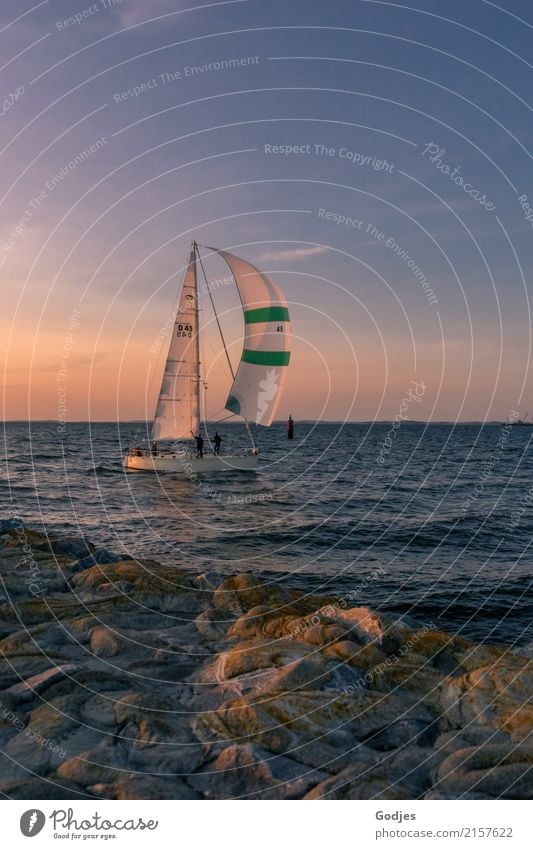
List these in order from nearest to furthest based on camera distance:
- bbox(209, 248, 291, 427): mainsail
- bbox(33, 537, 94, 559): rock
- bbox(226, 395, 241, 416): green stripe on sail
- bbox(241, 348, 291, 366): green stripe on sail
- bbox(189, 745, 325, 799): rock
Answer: bbox(189, 745, 325, 799): rock
bbox(33, 537, 94, 559): rock
bbox(241, 348, 291, 366): green stripe on sail
bbox(209, 248, 291, 427): mainsail
bbox(226, 395, 241, 416): green stripe on sail

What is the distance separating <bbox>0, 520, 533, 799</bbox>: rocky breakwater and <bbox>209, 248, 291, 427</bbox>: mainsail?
40.5 metres

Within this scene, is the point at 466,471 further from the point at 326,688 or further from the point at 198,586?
the point at 326,688

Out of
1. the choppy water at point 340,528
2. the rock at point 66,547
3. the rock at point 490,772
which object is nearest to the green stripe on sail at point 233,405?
the choppy water at point 340,528

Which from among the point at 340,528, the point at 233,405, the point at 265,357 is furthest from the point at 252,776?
the point at 233,405

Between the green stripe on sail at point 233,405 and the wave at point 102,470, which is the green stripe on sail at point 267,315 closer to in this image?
the green stripe on sail at point 233,405

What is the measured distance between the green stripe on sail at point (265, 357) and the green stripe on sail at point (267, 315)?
254cm

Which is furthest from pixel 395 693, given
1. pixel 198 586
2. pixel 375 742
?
pixel 198 586

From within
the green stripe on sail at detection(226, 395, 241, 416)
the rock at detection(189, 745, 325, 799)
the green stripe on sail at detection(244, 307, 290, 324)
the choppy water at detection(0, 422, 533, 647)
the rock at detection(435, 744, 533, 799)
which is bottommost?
the choppy water at detection(0, 422, 533, 647)

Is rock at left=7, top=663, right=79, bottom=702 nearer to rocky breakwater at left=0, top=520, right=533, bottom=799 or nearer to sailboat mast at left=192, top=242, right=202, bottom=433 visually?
rocky breakwater at left=0, top=520, right=533, bottom=799

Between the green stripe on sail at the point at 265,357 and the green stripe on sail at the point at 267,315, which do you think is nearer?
the green stripe on sail at the point at 265,357

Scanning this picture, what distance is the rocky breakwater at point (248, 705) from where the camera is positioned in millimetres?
6535

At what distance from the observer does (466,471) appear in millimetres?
67188

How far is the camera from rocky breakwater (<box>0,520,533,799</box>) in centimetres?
654

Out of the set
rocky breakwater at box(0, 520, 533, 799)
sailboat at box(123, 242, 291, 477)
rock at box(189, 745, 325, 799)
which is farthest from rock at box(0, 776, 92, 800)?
sailboat at box(123, 242, 291, 477)
